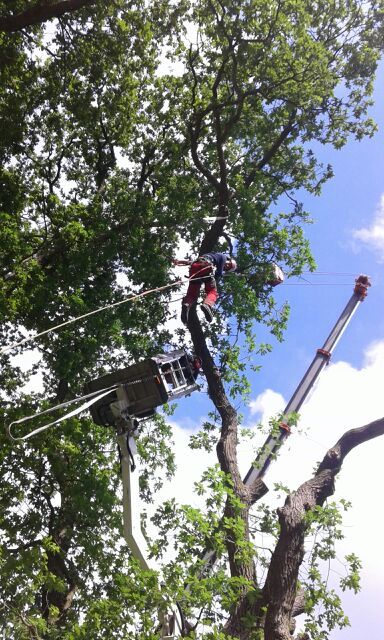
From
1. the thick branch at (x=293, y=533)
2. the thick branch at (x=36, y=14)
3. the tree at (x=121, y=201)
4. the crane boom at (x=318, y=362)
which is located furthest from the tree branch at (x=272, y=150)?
the thick branch at (x=293, y=533)

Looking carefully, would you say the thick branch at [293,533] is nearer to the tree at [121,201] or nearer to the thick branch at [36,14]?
the tree at [121,201]

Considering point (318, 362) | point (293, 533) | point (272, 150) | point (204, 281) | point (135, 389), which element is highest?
point (272, 150)

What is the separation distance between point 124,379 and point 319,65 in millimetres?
8947

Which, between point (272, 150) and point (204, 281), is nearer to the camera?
point (204, 281)

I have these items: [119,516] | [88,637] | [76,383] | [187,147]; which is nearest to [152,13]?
[187,147]

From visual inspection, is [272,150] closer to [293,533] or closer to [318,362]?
[318,362]

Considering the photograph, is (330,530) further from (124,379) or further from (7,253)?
(7,253)

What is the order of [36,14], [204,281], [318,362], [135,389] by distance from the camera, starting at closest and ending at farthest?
[135,389] → [204,281] → [36,14] → [318,362]

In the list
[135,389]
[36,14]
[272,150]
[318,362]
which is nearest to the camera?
[135,389]

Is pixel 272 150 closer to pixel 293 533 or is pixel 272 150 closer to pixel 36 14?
pixel 36 14

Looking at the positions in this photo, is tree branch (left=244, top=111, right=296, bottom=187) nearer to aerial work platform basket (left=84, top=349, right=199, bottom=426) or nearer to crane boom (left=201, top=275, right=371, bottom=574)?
crane boom (left=201, top=275, right=371, bottom=574)

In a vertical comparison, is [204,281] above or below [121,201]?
below

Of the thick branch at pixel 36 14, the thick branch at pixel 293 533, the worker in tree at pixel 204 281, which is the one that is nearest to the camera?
the thick branch at pixel 293 533

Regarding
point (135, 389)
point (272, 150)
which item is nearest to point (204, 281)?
point (135, 389)
